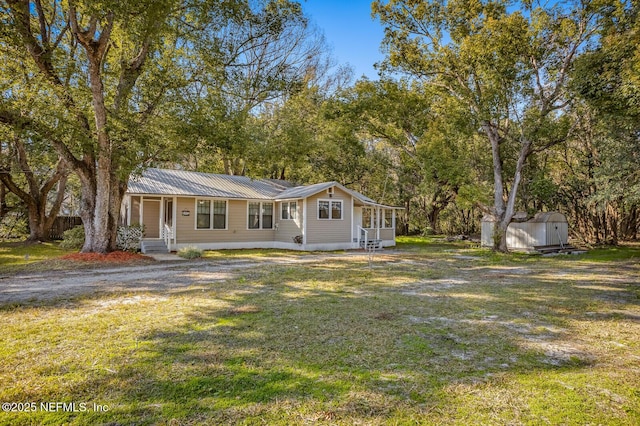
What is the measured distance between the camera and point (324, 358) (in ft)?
12.0

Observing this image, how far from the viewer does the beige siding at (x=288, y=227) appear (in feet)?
55.2

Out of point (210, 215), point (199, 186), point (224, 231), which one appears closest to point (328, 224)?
point (224, 231)

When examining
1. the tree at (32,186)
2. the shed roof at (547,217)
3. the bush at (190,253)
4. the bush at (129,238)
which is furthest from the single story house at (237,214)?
the shed roof at (547,217)

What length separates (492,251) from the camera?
618 inches

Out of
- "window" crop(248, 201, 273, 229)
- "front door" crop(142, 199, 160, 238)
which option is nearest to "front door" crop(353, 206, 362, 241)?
"window" crop(248, 201, 273, 229)

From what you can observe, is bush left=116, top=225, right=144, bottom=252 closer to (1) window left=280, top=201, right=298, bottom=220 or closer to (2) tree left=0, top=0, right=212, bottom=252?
(2) tree left=0, top=0, right=212, bottom=252

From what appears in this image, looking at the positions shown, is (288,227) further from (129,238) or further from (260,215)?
(129,238)

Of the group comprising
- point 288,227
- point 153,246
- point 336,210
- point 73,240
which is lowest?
point 153,246

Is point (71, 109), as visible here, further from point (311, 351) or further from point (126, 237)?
point (311, 351)

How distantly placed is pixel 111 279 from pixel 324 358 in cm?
696

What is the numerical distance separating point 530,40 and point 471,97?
9.24 ft

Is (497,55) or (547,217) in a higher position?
(497,55)

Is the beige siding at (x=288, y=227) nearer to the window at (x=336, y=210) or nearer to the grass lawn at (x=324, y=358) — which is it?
the window at (x=336, y=210)

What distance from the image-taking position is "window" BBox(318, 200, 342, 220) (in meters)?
17.0
